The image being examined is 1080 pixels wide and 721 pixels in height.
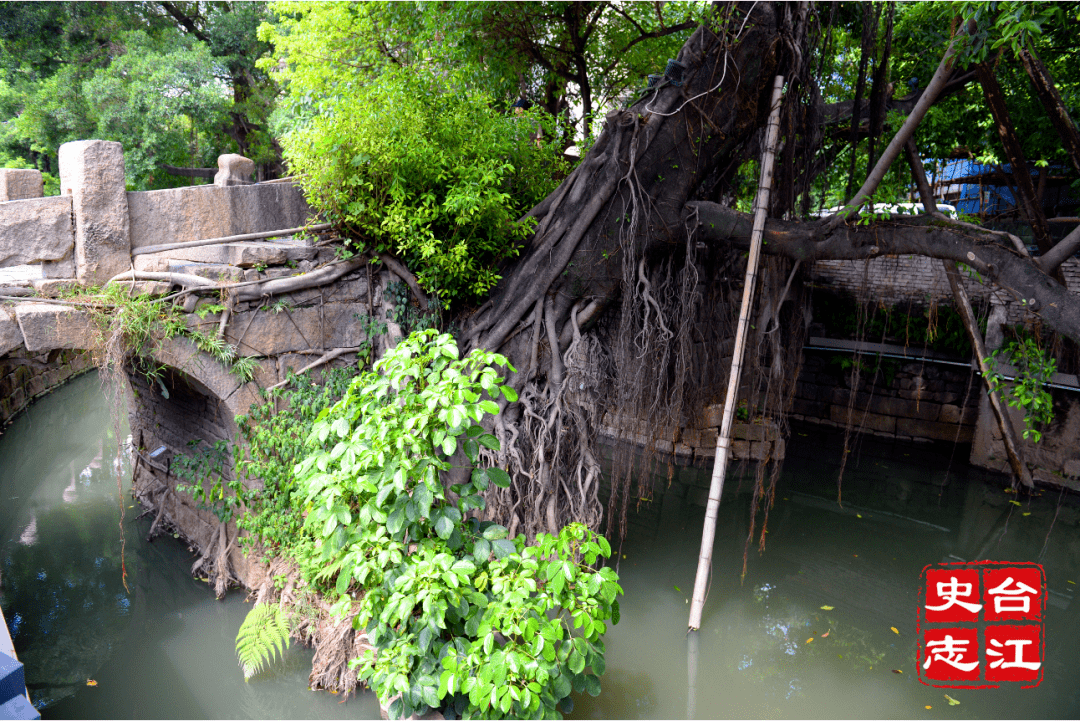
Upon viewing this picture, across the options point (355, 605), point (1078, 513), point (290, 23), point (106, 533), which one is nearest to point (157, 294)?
point (355, 605)


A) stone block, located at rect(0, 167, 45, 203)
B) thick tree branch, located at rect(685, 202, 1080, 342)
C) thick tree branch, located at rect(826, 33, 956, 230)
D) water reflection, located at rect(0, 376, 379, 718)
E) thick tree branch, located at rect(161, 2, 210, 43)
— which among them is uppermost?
thick tree branch, located at rect(161, 2, 210, 43)

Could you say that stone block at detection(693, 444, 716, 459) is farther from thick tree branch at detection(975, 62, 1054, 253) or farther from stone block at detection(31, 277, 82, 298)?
stone block at detection(31, 277, 82, 298)

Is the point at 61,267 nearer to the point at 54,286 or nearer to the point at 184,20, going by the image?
the point at 54,286

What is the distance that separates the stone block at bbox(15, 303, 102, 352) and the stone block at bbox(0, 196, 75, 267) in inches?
12.0

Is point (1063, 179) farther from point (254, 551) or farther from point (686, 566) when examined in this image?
point (254, 551)

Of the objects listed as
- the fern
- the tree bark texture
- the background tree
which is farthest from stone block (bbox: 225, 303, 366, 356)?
the background tree

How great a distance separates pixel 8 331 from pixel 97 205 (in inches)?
37.0

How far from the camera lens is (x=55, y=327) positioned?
4180 mm

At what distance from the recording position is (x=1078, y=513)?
7543mm

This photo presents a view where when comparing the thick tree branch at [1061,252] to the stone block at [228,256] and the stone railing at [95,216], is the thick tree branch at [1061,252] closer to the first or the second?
the stone block at [228,256]

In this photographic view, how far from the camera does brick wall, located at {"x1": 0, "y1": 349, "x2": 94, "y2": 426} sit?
9.34 m

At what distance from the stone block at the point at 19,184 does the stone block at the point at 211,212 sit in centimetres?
62

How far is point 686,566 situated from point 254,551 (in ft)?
12.2

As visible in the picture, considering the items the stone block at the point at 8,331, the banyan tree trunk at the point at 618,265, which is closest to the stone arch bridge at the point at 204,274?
the stone block at the point at 8,331
